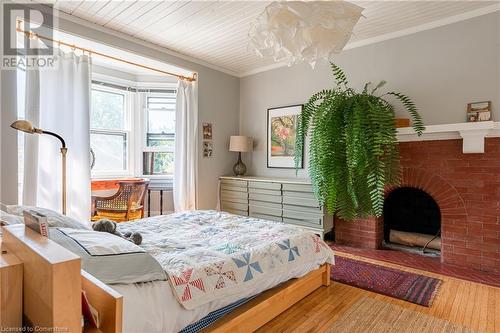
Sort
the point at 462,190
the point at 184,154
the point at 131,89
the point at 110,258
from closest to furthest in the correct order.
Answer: the point at 110,258 < the point at 462,190 < the point at 184,154 < the point at 131,89

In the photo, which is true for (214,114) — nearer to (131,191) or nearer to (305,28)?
(131,191)

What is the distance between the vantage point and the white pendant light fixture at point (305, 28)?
1590 mm

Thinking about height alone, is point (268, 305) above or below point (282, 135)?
below

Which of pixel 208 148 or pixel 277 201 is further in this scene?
pixel 208 148

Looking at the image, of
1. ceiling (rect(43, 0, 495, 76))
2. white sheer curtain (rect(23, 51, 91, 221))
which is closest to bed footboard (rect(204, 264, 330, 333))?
white sheer curtain (rect(23, 51, 91, 221))

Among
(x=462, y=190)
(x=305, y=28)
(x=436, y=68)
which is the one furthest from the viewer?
(x=436, y=68)

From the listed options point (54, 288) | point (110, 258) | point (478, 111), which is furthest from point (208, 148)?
point (54, 288)

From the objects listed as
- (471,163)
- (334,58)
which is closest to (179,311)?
(471,163)

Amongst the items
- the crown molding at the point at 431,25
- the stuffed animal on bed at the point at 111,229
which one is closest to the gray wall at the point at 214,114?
the crown molding at the point at 431,25

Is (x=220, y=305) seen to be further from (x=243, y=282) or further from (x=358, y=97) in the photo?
(x=358, y=97)

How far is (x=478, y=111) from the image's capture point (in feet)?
8.72

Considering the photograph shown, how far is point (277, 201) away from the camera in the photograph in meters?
3.58

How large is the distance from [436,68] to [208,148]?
2.96 m

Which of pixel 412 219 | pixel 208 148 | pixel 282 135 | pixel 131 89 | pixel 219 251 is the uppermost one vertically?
pixel 131 89
